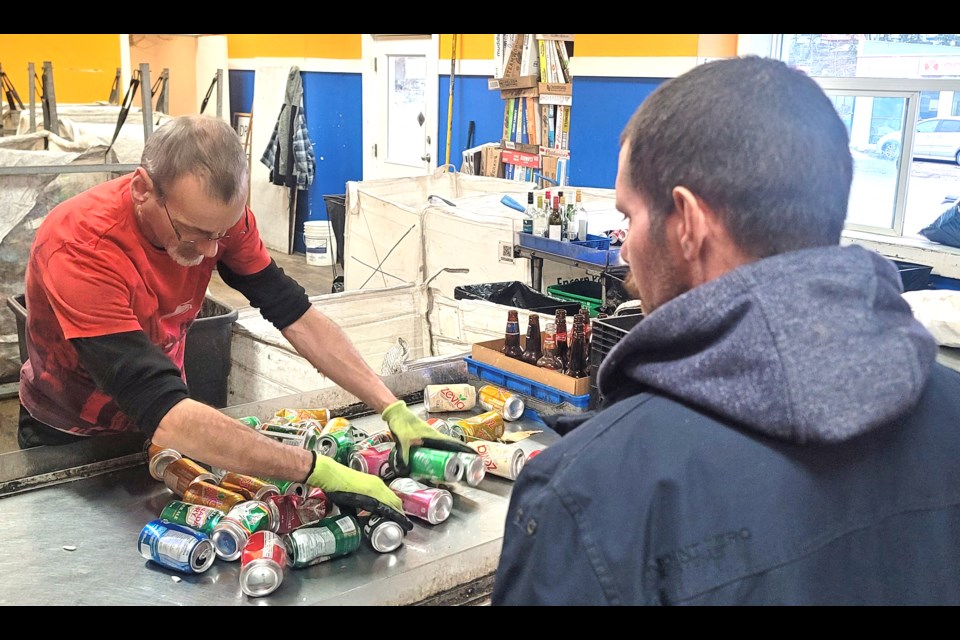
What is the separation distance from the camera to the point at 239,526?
175 centimetres

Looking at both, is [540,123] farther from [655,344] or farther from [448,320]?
[655,344]

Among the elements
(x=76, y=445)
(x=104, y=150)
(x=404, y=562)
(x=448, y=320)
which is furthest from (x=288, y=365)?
(x=104, y=150)

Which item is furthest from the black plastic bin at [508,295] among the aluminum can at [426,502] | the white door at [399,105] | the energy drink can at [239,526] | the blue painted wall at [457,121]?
the white door at [399,105]

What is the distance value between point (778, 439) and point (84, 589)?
1376 millimetres

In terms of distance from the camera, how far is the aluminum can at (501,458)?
2.14 metres

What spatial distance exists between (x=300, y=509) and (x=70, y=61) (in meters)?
8.73

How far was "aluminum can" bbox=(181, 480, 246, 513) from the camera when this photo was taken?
1895mm

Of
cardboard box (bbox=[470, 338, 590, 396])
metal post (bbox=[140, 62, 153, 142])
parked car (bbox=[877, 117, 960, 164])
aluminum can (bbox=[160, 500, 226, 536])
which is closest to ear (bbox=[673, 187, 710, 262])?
aluminum can (bbox=[160, 500, 226, 536])

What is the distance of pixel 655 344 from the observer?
0.91 meters

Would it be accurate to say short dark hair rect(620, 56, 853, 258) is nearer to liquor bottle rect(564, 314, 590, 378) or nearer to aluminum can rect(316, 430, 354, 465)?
aluminum can rect(316, 430, 354, 465)

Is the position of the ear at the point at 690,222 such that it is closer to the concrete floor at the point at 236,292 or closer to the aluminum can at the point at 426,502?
the aluminum can at the point at 426,502

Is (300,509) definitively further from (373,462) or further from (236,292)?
(236,292)

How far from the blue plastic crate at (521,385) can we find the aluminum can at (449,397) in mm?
95

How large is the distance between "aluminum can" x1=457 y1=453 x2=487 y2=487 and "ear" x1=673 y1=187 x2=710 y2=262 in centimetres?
121
